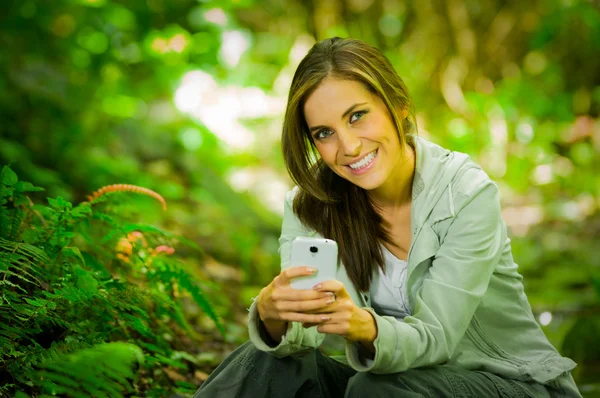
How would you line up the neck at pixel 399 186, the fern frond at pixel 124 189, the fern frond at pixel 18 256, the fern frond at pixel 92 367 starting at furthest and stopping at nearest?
the fern frond at pixel 124 189, the neck at pixel 399 186, the fern frond at pixel 18 256, the fern frond at pixel 92 367

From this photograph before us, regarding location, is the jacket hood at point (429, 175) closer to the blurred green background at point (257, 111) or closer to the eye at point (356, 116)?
the eye at point (356, 116)

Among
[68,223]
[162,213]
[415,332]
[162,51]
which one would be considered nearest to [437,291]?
[415,332]

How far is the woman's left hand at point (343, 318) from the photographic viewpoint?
6.38ft

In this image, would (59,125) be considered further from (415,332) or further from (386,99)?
(415,332)

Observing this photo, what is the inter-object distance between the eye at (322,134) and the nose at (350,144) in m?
0.08

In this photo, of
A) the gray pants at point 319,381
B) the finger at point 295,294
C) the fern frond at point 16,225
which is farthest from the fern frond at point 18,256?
the finger at point 295,294

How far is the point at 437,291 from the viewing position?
2180mm

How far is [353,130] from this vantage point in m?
2.39

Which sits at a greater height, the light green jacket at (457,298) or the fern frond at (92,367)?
the light green jacket at (457,298)

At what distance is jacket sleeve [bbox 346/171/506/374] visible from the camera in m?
2.02

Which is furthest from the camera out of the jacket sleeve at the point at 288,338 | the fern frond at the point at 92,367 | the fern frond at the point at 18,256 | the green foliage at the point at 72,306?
the fern frond at the point at 18,256

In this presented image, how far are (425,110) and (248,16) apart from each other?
3246 millimetres

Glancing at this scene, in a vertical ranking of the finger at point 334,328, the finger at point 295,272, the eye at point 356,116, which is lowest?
the finger at point 334,328

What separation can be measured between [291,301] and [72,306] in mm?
959
